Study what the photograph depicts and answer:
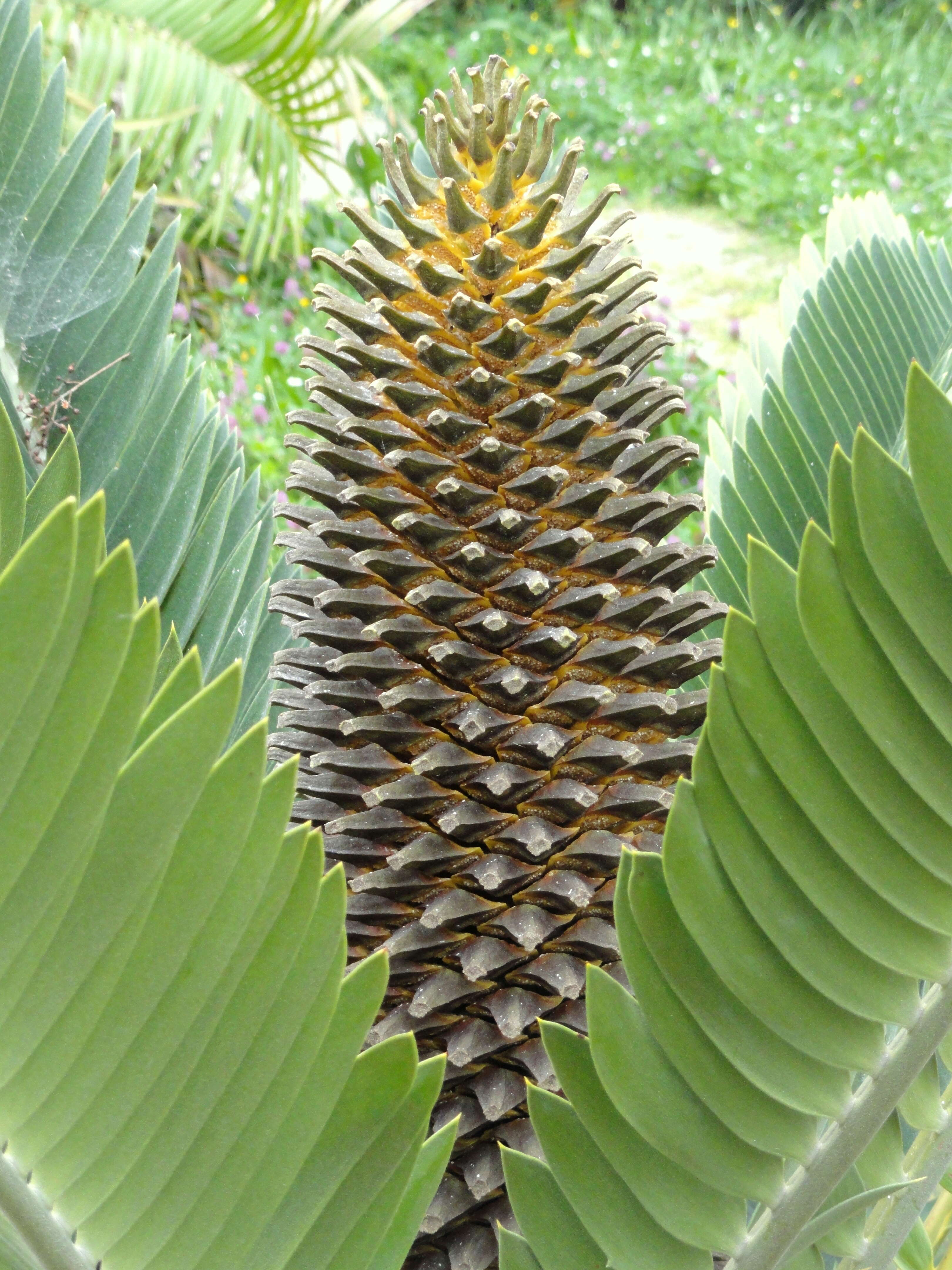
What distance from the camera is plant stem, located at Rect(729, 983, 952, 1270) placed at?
0.53 meters

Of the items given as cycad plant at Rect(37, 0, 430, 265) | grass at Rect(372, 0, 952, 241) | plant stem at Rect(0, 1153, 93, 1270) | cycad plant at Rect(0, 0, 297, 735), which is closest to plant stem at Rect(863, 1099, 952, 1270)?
plant stem at Rect(0, 1153, 93, 1270)

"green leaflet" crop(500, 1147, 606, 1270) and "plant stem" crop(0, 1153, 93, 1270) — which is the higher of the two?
"green leaflet" crop(500, 1147, 606, 1270)

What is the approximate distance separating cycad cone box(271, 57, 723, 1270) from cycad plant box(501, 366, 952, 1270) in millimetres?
99

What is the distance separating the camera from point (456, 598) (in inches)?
25.4

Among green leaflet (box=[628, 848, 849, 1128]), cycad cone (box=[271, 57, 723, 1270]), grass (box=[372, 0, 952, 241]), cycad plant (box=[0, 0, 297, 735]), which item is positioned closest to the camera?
green leaflet (box=[628, 848, 849, 1128])

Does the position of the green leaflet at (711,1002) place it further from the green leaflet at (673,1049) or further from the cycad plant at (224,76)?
the cycad plant at (224,76)

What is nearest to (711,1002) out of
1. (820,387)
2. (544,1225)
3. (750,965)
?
(750,965)

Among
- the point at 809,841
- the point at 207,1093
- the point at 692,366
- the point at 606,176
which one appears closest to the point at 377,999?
the point at 207,1093

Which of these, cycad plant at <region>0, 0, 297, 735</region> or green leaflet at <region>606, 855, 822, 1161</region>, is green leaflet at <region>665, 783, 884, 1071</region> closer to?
green leaflet at <region>606, 855, 822, 1161</region>

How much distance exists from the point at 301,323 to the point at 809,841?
345cm

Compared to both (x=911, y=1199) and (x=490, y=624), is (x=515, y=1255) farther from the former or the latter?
(x=490, y=624)

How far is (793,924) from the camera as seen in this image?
0.51 metres

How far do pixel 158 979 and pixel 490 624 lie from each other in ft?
0.86

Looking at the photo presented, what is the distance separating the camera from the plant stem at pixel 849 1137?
53 cm
